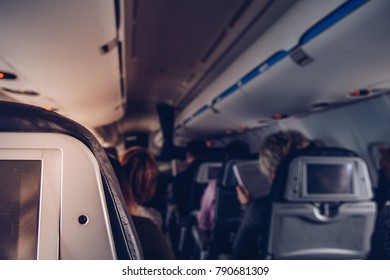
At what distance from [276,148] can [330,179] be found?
429 mm

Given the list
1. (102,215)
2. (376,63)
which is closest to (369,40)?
(376,63)

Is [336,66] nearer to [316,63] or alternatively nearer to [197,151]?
[316,63]

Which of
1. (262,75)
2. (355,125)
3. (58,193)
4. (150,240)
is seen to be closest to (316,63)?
(262,75)

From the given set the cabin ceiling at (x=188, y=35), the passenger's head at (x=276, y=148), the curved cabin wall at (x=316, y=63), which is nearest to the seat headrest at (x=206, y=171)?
the curved cabin wall at (x=316, y=63)

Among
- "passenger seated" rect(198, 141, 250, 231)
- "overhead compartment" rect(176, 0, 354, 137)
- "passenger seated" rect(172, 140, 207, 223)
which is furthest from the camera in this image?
"passenger seated" rect(172, 140, 207, 223)

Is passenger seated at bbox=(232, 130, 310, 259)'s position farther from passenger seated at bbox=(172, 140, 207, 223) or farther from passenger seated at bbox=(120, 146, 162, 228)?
passenger seated at bbox=(172, 140, 207, 223)

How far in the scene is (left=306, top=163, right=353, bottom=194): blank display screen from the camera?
1585mm

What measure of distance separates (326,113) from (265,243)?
2.38 m

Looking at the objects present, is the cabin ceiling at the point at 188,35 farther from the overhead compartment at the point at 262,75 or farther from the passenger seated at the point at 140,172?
the passenger seated at the point at 140,172

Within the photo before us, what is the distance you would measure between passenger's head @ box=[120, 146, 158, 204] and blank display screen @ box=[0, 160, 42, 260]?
3.98 ft

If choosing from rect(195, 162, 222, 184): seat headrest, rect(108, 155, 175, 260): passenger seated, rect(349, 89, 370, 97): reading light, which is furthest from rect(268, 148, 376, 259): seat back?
rect(195, 162, 222, 184): seat headrest

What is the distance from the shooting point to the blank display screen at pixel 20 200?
2.03ft

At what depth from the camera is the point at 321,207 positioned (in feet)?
5.46

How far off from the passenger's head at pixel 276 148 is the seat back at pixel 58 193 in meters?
1.48
